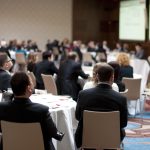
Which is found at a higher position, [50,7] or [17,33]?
[50,7]

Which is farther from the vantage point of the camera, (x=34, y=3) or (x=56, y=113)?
(x=34, y=3)

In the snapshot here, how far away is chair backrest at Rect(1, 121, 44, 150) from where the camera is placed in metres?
3.33

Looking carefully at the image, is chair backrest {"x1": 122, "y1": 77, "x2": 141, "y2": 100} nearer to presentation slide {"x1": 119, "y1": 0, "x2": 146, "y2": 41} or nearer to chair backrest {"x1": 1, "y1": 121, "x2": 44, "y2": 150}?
chair backrest {"x1": 1, "y1": 121, "x2": 44, "y2": 150}

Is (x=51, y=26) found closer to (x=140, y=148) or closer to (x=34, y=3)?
(x=34, y=3)

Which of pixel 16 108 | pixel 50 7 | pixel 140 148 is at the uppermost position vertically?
pixel 50 7

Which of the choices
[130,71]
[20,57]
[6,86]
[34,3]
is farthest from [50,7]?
[6,86]

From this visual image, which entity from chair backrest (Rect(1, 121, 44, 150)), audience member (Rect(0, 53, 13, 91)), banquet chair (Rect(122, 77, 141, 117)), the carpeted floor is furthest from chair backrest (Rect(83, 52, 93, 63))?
chair backrest (Rect(1, 121, 44, 150))

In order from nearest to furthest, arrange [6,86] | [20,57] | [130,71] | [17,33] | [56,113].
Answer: [56,113]
[6,86]
[130,71]
[20,57]
[17,33]

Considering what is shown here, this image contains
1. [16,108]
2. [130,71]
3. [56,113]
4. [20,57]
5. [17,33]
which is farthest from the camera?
[17,33]

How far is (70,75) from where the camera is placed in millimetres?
7660

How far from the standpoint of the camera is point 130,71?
24.8 ft

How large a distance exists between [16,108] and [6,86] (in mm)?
2079

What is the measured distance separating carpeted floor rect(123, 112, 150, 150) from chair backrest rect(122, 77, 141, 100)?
488 millimetres

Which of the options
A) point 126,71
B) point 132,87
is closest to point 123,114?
point 132,87
